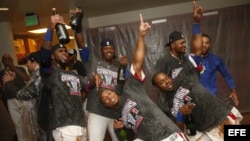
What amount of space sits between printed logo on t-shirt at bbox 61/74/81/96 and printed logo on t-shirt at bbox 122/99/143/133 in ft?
2.28

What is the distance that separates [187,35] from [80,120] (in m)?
3.21

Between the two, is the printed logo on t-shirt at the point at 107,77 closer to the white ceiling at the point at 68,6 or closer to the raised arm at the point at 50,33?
the raised arm at the point at 50,33

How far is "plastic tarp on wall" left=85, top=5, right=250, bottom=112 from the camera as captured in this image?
5512mm

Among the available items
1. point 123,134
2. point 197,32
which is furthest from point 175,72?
point 123,134

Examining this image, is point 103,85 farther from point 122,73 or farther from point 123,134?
point 123,134

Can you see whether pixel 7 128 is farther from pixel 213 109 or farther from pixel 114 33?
pixel 213 109

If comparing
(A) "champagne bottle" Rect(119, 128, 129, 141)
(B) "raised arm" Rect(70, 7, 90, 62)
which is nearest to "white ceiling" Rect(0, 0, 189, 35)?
(B) "raised arm" Rect(70, 7, 90, 62)

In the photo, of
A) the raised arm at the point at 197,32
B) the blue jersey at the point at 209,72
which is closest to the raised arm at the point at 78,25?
the raised arm at the point at 197,32

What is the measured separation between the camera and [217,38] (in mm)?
5520

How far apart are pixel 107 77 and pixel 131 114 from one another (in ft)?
3.60

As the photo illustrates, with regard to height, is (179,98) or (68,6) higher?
(68,6)

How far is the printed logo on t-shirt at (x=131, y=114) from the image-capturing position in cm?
234

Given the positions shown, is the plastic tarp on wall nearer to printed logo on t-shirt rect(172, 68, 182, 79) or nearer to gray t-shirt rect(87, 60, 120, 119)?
gray t-shirt rect(87, 60, 120, 119)

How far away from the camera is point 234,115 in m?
2.67
